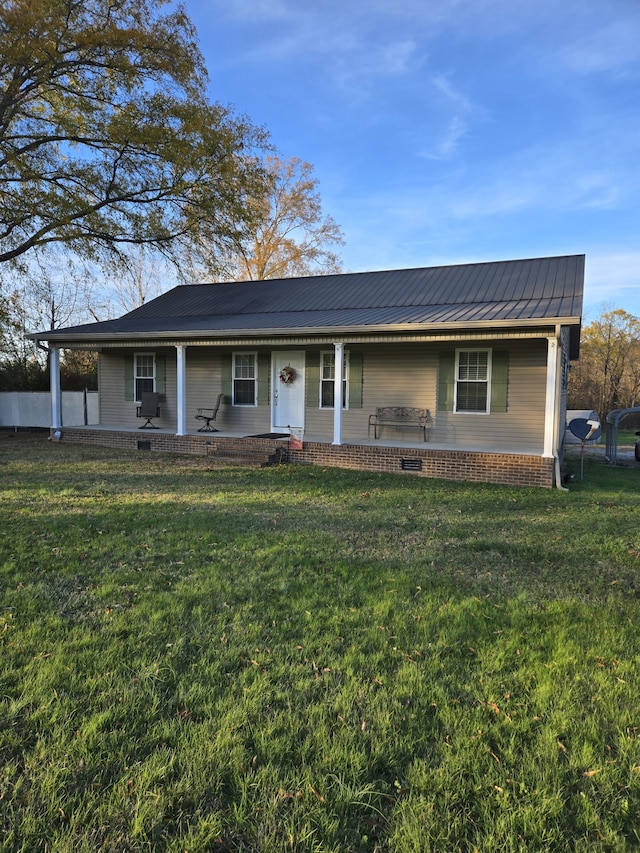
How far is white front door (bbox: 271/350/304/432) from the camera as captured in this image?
41.2ft

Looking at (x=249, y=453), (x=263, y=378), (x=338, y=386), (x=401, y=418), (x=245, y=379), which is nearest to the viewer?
(x=338, y=386)

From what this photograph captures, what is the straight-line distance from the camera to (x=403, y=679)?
2.74 metres

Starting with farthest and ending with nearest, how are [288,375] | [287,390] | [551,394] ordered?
[287,390] → [288,375] → [551,394]

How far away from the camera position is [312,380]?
40.7 feet

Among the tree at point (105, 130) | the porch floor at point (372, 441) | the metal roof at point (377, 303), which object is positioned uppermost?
the tree at point (105, 130)

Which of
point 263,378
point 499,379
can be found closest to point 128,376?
point 263,378

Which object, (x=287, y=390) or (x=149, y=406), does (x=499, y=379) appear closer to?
(x=287, y=390)

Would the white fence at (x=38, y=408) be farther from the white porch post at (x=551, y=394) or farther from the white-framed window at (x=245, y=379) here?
the white porch post at (x=551, y=394)

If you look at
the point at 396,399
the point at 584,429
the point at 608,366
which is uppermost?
the point at 608,366

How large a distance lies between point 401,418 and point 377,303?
118 inches

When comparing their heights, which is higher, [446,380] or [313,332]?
[313,332]

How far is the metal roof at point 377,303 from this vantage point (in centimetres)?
974

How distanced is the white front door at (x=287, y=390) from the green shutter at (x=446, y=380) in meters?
3.30

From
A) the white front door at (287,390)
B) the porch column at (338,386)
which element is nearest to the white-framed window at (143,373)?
the white front door at (287,390)
